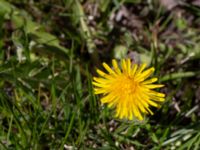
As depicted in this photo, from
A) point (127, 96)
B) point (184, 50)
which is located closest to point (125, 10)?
point (184, 50)

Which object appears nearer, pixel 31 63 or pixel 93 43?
pixel 31 63

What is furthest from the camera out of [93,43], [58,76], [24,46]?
[93,43]

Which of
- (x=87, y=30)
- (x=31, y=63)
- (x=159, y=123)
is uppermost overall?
(x=87, y=30)

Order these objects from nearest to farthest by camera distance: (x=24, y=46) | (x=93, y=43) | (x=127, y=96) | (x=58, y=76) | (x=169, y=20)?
(x=127, y=96), (x=24, y=46), (x=58, y=76), (x=93, y=43), (x=169, y=20)

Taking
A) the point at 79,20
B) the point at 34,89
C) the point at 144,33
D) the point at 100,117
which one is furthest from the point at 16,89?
the point at 144,33

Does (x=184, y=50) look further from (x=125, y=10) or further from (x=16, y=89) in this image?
(x=16, y=89)

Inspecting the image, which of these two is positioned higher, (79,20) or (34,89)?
(79,20)
